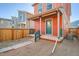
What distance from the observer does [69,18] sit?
224 cm

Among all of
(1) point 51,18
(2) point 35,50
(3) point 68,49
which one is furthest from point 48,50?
(1) point 51,18

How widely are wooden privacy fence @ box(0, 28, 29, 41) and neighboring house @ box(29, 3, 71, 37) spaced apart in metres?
0.24

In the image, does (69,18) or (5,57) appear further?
(69,18)

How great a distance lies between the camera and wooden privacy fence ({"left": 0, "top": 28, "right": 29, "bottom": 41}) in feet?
6.88

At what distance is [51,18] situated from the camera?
2.17 m

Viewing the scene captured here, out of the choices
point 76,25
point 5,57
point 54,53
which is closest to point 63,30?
point 76,25

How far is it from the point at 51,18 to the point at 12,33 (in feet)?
2.41

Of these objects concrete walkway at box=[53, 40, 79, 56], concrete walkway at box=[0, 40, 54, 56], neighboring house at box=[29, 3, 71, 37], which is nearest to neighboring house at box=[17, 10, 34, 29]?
neighboring house at box=[29, 3, 71, 37]

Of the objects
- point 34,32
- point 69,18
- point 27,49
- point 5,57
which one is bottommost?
point 5,57

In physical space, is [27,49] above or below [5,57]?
above

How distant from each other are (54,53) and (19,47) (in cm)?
61

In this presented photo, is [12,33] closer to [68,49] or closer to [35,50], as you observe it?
[35,50]

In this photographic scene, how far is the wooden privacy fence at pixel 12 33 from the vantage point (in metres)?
2.10

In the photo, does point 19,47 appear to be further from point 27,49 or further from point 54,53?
point 54,53
